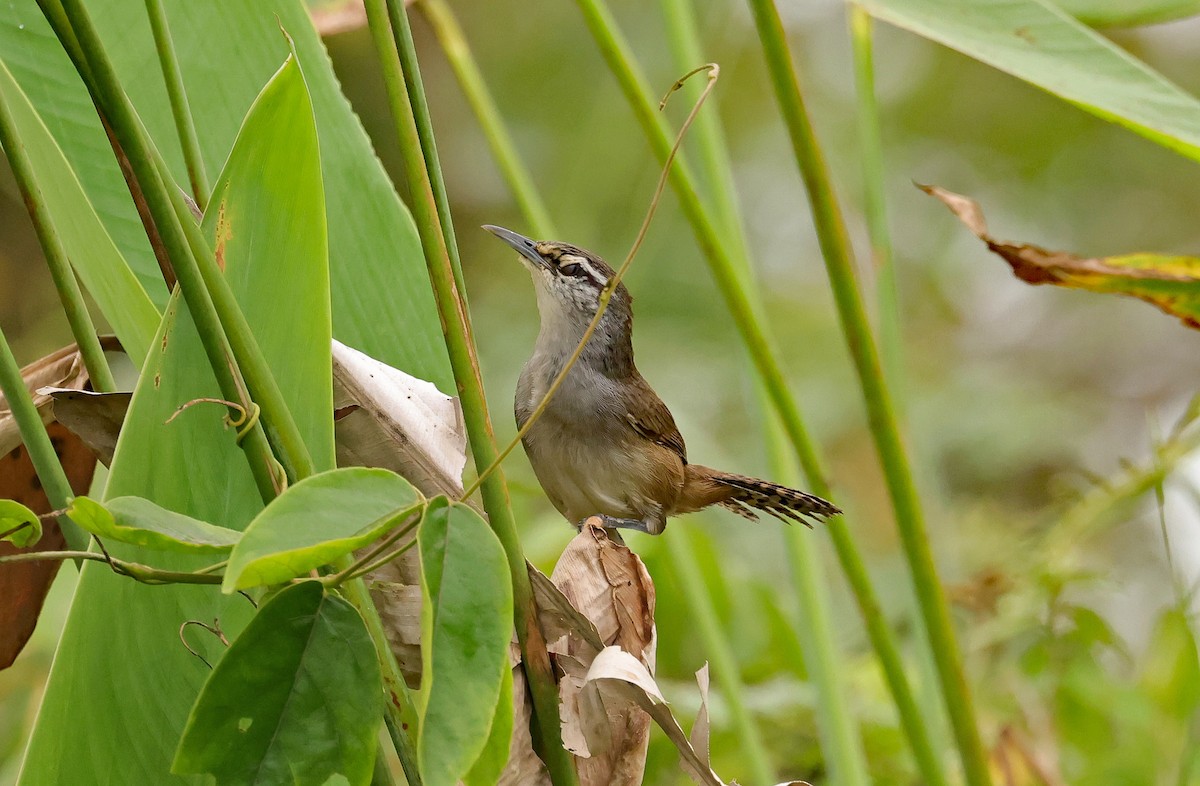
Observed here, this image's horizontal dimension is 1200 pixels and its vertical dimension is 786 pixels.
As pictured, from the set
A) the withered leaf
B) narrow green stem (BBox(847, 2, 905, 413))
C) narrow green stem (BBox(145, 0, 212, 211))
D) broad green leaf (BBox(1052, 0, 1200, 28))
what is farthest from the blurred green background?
narrow green stem (BBox(145, 0, 212, 211))

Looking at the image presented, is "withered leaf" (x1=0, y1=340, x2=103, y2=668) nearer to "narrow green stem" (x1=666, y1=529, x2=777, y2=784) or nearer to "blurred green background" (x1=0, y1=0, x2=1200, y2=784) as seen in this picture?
"narrow green stem" (x1=666, y1=529, x2=777, y2=784)

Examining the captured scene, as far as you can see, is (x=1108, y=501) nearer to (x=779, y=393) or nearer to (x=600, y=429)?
(x=600, y=429)

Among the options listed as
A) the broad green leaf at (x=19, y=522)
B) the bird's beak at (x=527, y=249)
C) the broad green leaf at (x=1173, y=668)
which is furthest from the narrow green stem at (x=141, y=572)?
the broad green leaf at (x=1173, y=668)

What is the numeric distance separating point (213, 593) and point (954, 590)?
5.08 feet

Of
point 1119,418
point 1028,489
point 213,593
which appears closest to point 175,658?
point 213,593

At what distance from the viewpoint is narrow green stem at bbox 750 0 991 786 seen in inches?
41.0

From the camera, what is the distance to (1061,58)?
91 cm

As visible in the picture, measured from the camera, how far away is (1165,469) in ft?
5.10

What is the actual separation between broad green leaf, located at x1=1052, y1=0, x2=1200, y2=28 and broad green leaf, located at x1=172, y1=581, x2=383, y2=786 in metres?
1.00

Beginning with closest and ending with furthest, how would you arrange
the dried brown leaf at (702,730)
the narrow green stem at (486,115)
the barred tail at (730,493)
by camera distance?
the dried brown leaf at (702,730), the narrow green stem at (486,115), the barred tail at (730,493)

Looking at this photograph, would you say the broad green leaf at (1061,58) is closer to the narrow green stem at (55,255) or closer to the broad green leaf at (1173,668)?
the narrow green stem at (55,255)

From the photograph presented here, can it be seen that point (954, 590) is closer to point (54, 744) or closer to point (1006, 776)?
point (1006, 776)

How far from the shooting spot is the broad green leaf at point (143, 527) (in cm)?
51

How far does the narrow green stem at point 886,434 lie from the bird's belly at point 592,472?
64 centimetres
